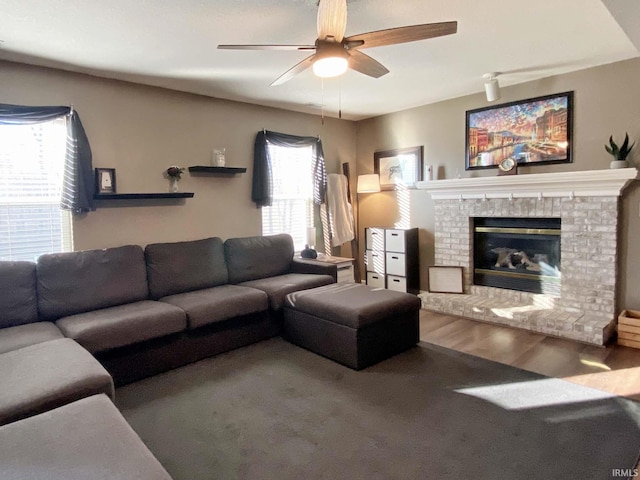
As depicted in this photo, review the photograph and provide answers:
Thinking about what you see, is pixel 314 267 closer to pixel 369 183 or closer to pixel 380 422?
pixel 369 183

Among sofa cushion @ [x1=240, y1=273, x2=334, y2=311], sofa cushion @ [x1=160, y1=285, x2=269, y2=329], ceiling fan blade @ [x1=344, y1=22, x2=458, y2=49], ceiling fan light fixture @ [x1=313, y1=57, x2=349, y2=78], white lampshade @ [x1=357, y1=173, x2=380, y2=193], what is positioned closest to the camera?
ceiling fan blade @ [x1=344, y1=22, x2=458, y2=49]

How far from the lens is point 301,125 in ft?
17.3

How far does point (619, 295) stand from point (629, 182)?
3.44 ft

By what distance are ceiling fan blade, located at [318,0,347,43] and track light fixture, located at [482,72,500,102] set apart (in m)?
2.34

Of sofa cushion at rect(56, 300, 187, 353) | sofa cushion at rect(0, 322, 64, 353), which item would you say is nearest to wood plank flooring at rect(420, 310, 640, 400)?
sofa cushion at rect(56, 300, 187, 353)

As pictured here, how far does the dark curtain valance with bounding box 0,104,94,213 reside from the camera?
11.0 ft

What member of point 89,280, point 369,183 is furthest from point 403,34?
point 369,183

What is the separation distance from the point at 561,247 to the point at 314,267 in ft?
8.27

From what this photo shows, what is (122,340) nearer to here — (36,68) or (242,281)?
(242,281)

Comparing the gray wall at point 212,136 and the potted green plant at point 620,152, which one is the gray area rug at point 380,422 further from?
the potted green plant at point 620,152

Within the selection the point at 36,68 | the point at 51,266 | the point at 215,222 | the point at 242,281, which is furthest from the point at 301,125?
the point at 51,266

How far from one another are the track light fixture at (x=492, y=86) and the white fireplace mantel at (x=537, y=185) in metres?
0.82

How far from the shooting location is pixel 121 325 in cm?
281

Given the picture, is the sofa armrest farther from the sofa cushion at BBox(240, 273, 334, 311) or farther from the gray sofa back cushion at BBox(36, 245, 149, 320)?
the gray sofa back cushion at BBox(36, 245, 149, 320)
